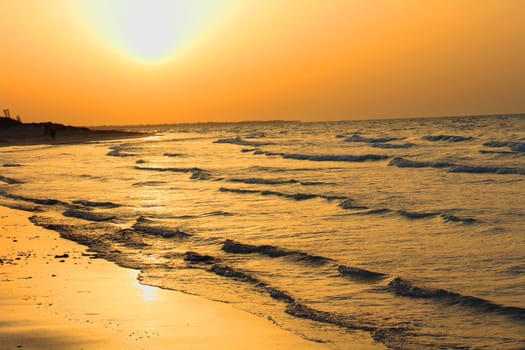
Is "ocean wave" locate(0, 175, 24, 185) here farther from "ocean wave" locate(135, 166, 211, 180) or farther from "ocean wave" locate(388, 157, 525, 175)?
"ocean wave" locate(388, 157, 525, 175)

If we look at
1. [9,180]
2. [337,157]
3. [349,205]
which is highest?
[349,205]

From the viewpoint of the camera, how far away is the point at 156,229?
1867 cm

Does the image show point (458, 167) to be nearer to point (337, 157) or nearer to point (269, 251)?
point (337, 157)

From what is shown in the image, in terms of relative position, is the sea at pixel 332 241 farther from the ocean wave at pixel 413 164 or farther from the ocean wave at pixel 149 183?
the ocean wave at pixel 413 164

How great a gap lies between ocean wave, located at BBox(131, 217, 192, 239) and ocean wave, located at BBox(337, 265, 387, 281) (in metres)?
5.20

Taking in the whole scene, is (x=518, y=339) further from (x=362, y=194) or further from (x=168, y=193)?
(x=168, y=193)

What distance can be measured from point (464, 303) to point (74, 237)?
381 inches

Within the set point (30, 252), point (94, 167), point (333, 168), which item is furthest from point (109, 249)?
point (94, 167)

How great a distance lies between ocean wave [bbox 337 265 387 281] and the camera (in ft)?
41.9

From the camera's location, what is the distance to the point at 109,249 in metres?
16.2

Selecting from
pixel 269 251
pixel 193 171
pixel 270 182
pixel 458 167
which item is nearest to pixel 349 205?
pixel 269 251

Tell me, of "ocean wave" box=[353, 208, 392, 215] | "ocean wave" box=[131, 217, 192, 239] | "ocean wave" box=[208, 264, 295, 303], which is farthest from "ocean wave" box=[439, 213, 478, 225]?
"ocean wave" box=[208, 264, 295, 303]

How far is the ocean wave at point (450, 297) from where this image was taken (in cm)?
1047

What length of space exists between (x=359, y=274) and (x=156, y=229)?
696 centimetres
